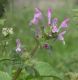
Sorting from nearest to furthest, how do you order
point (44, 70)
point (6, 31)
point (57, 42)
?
point (6, 31) → point (44, 70) → point (57, 42)

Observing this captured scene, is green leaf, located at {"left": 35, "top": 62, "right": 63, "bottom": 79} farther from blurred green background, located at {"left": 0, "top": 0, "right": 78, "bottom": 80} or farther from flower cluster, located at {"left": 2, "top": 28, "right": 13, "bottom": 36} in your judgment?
flower cluster, located at {"left": 2, "top": 28, "right": 13, "bottom": 36}

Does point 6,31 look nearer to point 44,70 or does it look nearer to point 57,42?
point 44,70

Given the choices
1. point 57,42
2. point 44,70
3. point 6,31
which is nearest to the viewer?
point 6,31

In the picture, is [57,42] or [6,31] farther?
[57,42]

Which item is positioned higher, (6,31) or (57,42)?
(6,31)

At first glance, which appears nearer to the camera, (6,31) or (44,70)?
(6,31)

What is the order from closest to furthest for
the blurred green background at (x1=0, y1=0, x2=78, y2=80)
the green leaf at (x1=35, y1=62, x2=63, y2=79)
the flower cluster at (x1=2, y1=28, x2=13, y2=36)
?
the flower cluster at (x1=2, y1=28, x2=13, y2=36)
the green leaf at (x1=35, y1=62, x2=63, y2=79)
the blurred green background at (x1=0, y1=0, x2=78, y2=80)

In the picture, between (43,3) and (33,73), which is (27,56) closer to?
(33,73)

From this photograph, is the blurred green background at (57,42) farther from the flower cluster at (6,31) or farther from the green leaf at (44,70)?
the flower cluster at (6,31)

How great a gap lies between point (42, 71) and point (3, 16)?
0.64m

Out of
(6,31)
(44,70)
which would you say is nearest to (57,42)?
(44,70)

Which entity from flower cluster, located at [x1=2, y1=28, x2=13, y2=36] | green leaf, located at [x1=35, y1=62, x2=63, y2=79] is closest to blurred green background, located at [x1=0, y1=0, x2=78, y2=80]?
green leaf, located at [x1=35, y1=62, x2=63, y2=79]

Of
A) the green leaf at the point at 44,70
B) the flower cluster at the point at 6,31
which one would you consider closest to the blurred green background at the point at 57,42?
the green leaf at the point at 44,70

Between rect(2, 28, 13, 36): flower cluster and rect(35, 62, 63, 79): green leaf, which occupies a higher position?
rect(2, 28, 13, 36): flower cluster
